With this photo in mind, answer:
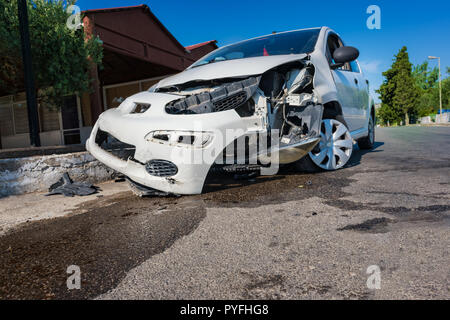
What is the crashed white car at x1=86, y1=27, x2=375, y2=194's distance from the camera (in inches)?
104

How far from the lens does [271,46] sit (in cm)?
402

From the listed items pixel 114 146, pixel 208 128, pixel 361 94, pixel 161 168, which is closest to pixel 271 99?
pixel 208 128

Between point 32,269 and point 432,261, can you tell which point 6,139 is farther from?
point 432,261

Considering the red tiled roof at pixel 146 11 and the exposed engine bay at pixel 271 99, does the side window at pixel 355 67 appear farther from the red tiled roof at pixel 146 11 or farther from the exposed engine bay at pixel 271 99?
the red tiled roof at pixel 146 11

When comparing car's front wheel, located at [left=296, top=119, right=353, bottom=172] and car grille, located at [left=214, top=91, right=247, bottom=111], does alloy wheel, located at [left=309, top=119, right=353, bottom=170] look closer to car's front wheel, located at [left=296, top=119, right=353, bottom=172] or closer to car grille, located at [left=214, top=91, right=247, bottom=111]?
car's front wheel, located at [left=296, top=119, right=353, bottom=172]

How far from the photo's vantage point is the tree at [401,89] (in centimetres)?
4281

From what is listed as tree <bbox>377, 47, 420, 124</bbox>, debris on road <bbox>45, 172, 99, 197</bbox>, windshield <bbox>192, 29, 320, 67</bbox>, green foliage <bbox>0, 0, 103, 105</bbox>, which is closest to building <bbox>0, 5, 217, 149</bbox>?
green foliage <bbox>0, 0, 103, 105</bbox>

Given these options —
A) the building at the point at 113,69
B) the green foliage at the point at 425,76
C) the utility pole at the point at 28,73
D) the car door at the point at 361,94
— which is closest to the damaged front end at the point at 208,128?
the car door at the point at 361,94

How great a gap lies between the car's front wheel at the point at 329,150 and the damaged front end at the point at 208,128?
42cm

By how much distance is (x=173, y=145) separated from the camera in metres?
2.60

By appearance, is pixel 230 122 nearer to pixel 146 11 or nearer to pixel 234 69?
pixel 234 69

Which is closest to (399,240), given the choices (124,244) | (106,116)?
(124,244)

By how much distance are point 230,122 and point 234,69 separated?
2.27ft
